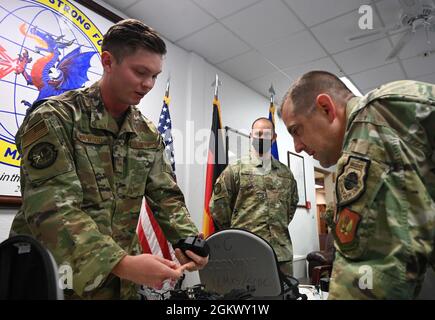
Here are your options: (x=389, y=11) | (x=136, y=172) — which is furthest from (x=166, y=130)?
(x=389, y=11)

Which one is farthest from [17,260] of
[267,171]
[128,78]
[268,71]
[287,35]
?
[268,71]

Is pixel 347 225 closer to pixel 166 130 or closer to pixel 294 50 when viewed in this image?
pixel 166 130

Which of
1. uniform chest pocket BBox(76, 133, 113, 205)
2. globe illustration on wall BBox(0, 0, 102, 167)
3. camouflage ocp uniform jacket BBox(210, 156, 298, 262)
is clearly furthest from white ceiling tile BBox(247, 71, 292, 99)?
uniform chest pocket BBox(76, 133, 113, 205)

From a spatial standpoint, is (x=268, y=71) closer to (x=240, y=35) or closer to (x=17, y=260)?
(x=240, y=35)

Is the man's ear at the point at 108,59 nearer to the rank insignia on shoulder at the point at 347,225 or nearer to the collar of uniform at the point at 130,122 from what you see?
the collar of uniform at the point at 130,122

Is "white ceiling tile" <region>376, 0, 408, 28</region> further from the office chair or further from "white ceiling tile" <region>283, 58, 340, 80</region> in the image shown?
the office chair

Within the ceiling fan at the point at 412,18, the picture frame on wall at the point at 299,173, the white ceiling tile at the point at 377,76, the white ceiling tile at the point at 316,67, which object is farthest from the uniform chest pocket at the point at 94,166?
the picture frame on wall at the point at 299,173

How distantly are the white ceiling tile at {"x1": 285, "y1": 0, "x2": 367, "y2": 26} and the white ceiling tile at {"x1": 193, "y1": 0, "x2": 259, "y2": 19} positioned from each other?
0.38 metres

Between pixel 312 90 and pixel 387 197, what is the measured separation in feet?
1.67

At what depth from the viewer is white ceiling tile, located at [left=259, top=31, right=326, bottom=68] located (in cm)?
288

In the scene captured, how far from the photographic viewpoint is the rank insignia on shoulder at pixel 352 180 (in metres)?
0.54

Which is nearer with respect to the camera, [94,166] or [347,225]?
[347,225]

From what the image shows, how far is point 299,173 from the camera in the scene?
4668 mm

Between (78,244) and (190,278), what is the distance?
2087 mm
